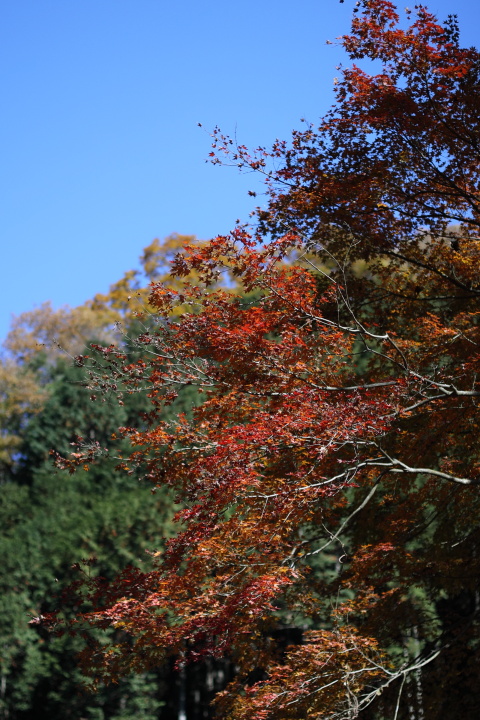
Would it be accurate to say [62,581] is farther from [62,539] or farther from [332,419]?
[332,419]

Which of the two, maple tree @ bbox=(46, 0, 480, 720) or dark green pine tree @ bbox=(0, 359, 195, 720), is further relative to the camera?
dark green pine tree @ bbox=(0, 359, 195, 720)

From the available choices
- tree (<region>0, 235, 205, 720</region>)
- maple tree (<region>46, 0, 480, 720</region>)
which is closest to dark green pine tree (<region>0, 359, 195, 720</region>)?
tree (<region>0, 235, 205, 720</region>)

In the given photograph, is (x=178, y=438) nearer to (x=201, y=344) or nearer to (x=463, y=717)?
(x=201, y=344)

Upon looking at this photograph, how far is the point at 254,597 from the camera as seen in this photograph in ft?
21.1

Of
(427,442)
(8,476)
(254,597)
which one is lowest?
(254,597)

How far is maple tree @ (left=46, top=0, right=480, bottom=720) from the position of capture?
6.83 metres

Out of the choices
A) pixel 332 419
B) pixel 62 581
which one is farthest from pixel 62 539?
pixel 332 419

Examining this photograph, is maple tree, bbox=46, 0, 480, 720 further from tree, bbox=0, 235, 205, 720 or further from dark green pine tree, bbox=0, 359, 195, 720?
dark green pine tree, bbox=0, 359, 195, 720

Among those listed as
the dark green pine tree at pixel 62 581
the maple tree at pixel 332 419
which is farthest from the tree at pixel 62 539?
the maple tree at pixel 332 419

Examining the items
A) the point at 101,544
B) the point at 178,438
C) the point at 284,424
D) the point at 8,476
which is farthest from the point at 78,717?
the point at 284,424

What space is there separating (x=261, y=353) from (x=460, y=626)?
402 cm

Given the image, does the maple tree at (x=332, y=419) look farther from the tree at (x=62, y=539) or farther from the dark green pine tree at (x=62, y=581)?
the dark green pine tree at (x=62, y=581)

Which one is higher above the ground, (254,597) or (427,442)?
(427,442)

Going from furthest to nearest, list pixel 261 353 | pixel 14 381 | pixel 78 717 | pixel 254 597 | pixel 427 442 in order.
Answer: pixel 14 381 < pixel 78 717 < pixel 427 442 < pixel 261 353 < pixel 254 597
